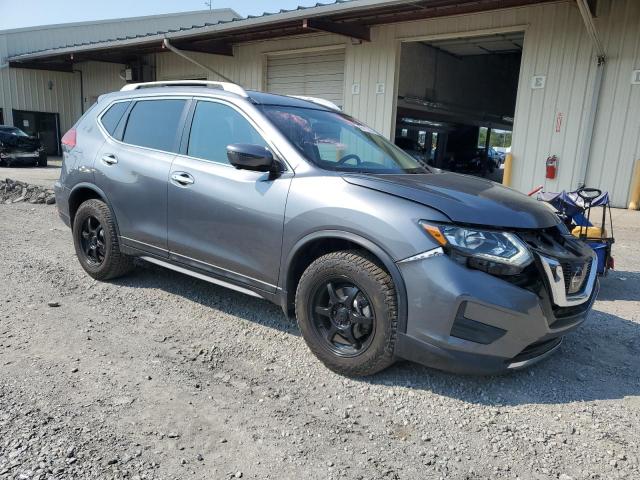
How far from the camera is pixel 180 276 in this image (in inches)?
209

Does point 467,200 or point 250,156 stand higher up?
point 250,156

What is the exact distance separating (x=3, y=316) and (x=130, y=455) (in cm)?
238

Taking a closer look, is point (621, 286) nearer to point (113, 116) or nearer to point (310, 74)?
point (113, 116)

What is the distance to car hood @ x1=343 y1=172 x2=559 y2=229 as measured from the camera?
2.97m

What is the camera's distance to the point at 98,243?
4.97m

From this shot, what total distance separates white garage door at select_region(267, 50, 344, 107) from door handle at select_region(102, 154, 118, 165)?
10658 mm

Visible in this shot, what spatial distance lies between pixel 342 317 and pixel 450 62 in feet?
62.4

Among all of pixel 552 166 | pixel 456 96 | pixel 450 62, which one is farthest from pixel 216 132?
pixel 456 96

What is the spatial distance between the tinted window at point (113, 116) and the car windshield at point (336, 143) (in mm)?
1780

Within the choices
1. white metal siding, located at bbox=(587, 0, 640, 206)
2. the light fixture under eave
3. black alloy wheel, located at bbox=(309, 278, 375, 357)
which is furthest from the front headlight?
the light fixture under eave

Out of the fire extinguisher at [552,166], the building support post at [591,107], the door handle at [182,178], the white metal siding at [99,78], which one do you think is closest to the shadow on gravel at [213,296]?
the door handle at [182,178]

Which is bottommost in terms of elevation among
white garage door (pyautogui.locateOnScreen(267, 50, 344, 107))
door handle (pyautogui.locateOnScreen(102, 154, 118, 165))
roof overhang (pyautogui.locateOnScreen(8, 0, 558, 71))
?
door handle (pyautogui.locateOnScreen(102, 154, 118, 165))

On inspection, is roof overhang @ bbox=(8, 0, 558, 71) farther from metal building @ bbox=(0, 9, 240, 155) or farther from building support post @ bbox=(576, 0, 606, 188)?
metal building @ bbox=(0, 9, 240, 155)

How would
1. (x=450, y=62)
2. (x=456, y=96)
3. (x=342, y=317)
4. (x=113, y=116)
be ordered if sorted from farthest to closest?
1. (x=456, y=96)
2. (x=450, y=62)
3. (x=113, y=116)
4. (x=342, y=317)
